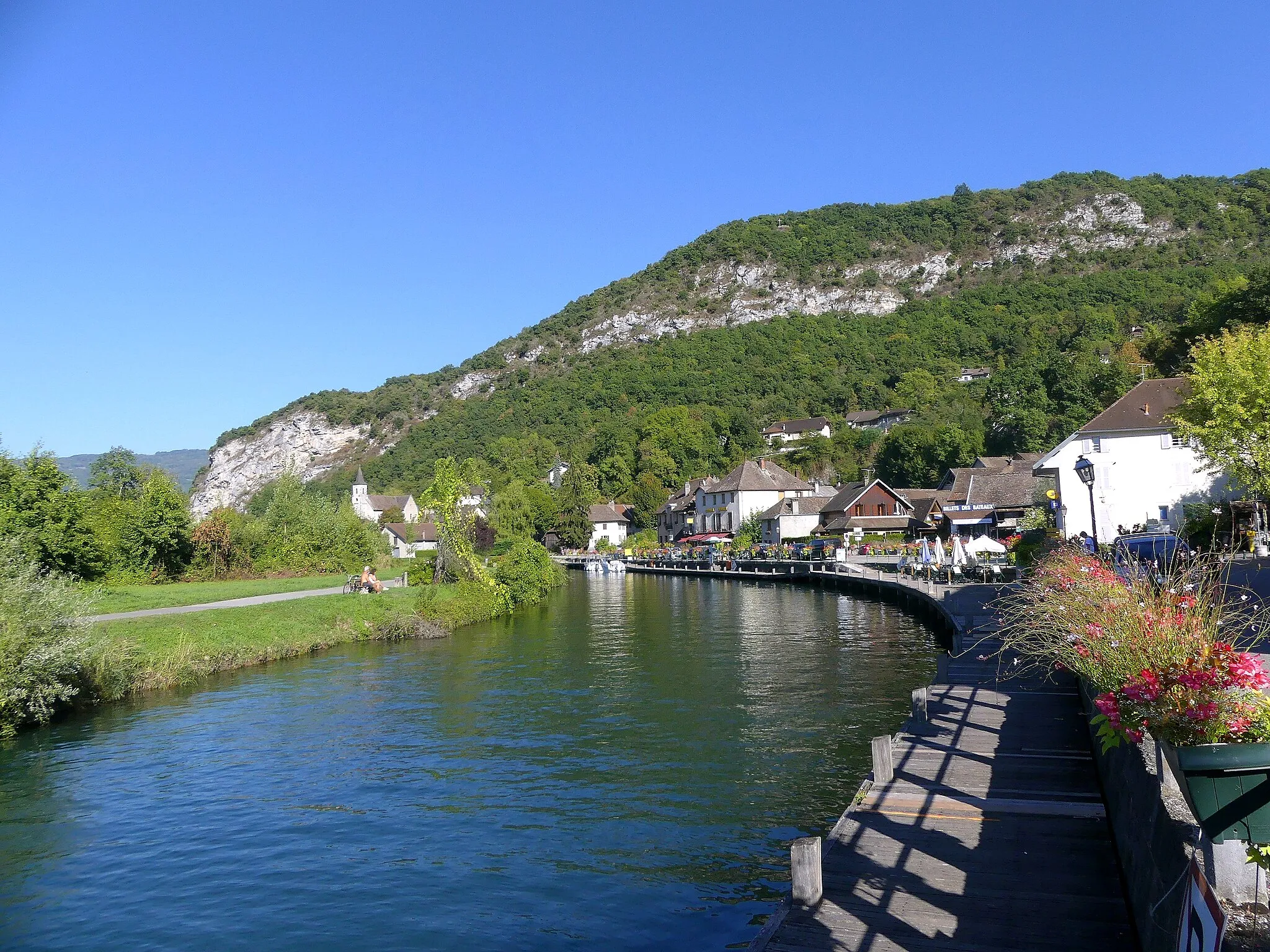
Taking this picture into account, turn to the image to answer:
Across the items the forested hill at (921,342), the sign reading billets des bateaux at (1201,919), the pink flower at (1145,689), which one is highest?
the forested hill at (921,342)

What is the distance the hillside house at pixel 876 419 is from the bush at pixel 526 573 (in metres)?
89.3

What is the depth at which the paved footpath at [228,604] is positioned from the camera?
99.3 ft

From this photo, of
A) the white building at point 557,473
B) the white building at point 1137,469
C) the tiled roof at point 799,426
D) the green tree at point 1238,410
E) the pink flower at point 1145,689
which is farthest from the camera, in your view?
the tiled roof at point 799,426

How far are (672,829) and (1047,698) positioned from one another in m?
7.89

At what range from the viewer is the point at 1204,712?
20.2ft

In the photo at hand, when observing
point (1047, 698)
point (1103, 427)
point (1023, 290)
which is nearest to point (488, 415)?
point (1023, 290)

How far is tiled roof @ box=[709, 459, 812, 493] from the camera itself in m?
98.3

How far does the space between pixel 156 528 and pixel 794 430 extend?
11449cm

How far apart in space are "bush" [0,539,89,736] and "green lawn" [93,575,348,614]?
8.42 metres

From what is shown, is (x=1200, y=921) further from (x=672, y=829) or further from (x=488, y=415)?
(x=488, y=415)

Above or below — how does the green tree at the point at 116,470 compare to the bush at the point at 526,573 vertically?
above

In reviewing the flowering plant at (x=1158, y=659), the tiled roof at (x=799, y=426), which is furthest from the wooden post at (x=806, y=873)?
the tiled roof at (x=799, y=426)

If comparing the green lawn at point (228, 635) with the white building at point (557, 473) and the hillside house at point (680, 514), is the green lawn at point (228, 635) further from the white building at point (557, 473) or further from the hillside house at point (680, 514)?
the white building at point (557, 473)

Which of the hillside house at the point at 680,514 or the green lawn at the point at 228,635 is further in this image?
the hillside house at the point at 680,514
